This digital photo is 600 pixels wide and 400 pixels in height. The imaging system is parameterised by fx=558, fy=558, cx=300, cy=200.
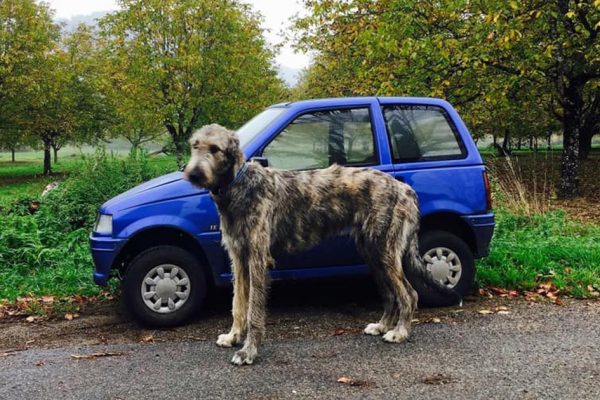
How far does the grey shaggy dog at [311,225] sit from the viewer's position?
4.70 m

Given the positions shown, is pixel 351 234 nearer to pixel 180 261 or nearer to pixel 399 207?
pixel 399 207

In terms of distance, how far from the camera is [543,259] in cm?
735

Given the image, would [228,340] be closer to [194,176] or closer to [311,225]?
[311,225]

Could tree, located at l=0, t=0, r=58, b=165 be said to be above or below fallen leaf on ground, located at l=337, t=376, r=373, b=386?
above

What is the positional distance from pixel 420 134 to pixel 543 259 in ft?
9.20

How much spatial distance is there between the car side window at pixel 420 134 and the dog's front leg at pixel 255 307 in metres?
1.96

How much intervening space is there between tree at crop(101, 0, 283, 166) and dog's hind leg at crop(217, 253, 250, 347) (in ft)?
63.8

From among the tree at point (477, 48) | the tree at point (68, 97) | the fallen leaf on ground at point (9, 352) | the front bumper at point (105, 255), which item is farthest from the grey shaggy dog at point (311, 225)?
the tree at point (68, 97)

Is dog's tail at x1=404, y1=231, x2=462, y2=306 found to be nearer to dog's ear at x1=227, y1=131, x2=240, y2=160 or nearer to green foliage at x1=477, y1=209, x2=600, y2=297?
green foliage at x1=477, y1=209, x2=600, y2=297

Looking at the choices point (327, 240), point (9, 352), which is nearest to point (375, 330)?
point (327, 240)

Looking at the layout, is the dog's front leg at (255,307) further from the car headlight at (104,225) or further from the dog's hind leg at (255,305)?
the car headlight at (104,225)

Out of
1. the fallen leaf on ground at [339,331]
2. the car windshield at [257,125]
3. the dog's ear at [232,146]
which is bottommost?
the fallen leaf on ground at [339,331]

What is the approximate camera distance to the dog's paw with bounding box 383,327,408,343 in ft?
16.0

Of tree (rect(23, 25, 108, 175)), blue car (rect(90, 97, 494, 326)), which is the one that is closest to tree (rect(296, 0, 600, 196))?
blue car (rect(90, 97, 494, 326))
